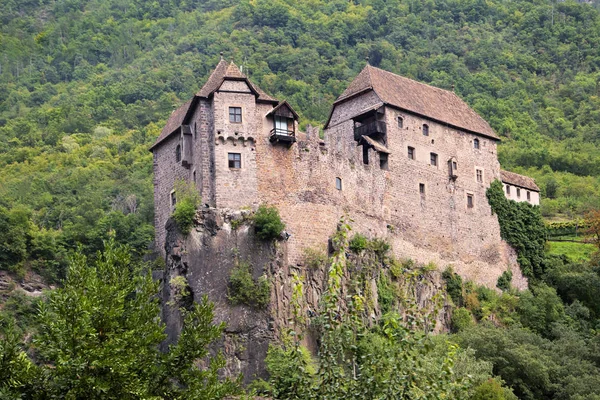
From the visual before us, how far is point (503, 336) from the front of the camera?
57531mm

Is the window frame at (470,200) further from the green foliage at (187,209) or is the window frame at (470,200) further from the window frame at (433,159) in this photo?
the green foliage at (187,209)

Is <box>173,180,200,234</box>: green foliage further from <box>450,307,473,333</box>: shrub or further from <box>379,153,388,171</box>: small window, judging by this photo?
<box>450,307,473,333</box>: shrub

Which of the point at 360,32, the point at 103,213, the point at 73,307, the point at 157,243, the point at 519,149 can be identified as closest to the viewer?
the point at 73,307

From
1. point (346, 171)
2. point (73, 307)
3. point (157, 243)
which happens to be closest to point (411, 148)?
point (346, 171)

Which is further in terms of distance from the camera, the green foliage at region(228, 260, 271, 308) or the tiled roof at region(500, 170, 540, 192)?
the tiled roof at region(500, 170, 540, 192)

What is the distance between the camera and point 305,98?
112938mm

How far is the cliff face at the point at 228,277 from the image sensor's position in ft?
169

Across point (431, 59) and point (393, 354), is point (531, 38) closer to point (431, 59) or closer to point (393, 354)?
point (431, 59)

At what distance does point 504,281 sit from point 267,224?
20.7 m

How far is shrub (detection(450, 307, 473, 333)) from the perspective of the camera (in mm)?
62156

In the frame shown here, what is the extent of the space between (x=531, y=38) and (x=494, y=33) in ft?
15.6

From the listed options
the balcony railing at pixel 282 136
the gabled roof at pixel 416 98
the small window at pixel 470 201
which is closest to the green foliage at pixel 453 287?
the small window at pixel 470 201

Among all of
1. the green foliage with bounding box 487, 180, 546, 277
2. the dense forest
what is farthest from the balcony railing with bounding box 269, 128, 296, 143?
the green foliage with bounding box 487, 180, 546, 277

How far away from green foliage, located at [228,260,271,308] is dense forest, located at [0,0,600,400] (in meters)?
12.1
